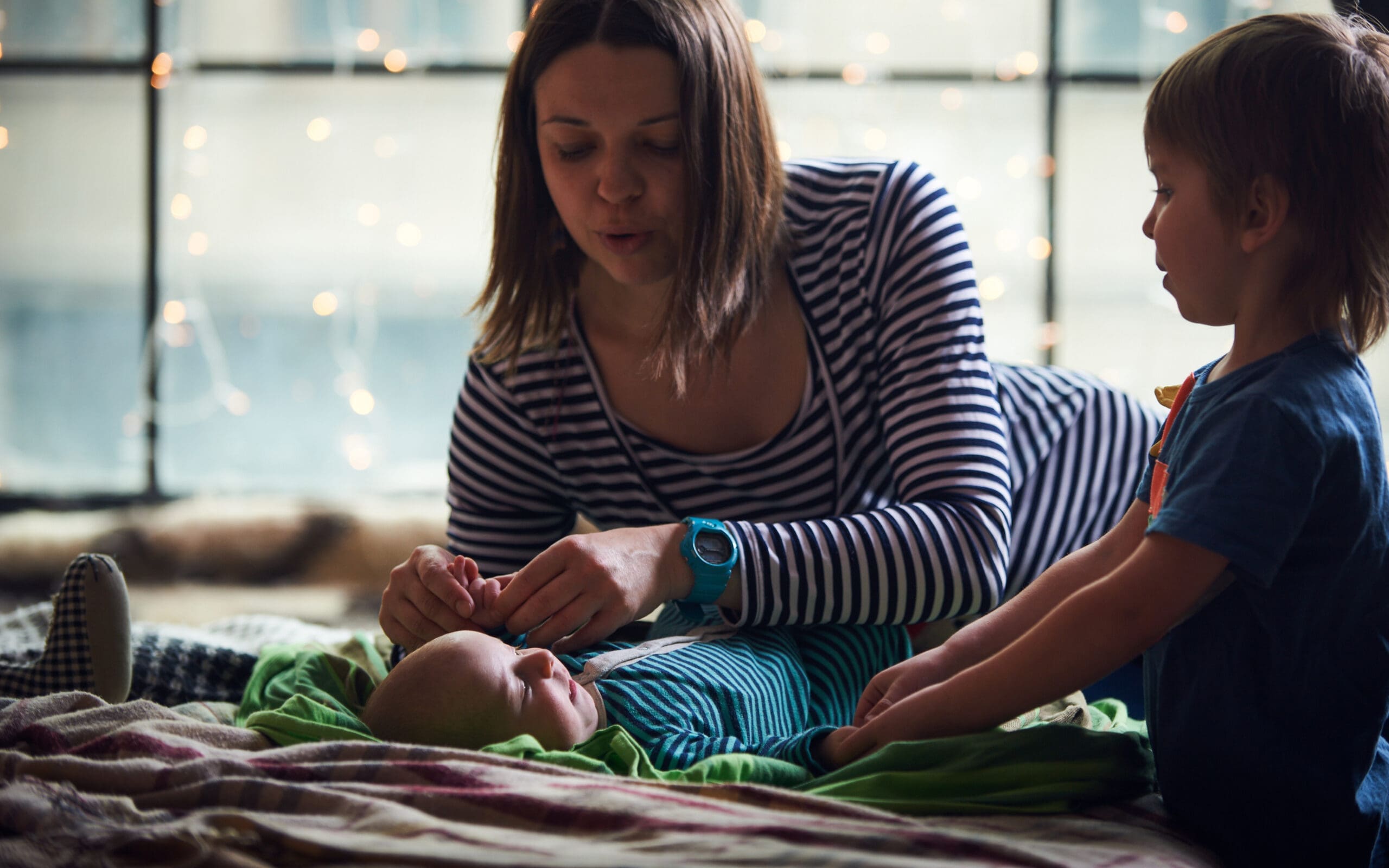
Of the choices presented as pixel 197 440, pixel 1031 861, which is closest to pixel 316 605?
pixel 197 440

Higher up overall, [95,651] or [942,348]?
[942,348]

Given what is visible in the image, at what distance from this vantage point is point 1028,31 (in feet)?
10.1

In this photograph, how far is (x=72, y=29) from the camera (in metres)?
3.19

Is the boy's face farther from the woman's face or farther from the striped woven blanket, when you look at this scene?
the woman's face

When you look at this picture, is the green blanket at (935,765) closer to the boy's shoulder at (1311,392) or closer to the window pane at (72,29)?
the boy's shoulder at (1311,392)

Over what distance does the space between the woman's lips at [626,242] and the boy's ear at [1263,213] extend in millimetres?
634

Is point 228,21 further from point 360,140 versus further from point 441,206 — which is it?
point 441,206

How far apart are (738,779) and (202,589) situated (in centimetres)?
221

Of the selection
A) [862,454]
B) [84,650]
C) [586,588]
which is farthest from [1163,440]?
[84,650]

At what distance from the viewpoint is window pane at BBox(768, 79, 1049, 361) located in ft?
10.1

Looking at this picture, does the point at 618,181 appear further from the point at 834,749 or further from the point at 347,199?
A: the point at 347,199

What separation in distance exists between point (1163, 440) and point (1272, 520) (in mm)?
215

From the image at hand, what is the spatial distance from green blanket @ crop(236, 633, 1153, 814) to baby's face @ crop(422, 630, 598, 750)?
0.12 feet

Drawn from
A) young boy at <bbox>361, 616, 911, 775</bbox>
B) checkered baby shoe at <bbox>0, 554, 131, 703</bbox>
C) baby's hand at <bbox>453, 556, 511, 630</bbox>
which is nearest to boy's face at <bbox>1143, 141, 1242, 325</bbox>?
young boy at <bbox>361, 616, 911, 775</bbox>
